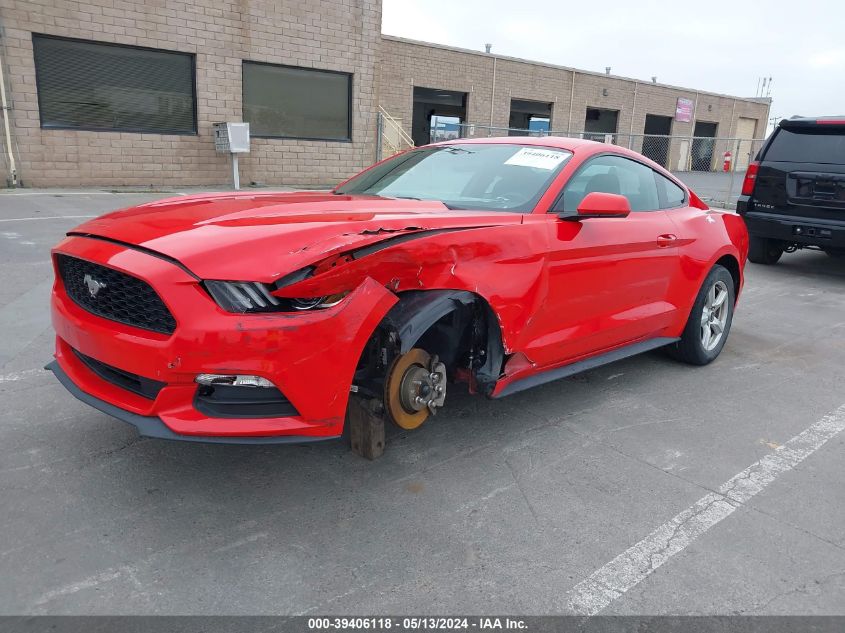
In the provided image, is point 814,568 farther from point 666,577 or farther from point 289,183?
point 289,183

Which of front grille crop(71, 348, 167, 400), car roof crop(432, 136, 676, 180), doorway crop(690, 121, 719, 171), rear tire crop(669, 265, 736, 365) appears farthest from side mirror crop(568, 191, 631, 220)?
doorway crop(690, 121, 719, 171)

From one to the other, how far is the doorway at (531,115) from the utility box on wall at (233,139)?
14.7 meters

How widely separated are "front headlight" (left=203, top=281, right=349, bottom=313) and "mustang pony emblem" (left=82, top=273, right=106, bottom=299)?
60cm

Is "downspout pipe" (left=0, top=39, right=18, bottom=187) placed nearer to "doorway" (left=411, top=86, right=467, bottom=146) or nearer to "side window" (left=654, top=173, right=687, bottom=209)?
"doorway" (left=411, top=86, right=467, bottom=146)

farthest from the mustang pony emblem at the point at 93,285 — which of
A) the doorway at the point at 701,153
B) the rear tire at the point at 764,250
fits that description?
the doorway at the point at 701,153

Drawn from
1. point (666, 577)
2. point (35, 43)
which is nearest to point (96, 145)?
A: point (35, 43)

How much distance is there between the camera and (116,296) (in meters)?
2.78

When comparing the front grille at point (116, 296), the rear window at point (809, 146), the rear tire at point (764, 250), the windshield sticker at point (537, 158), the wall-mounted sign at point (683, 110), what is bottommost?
the rear tire at point (764, 250)

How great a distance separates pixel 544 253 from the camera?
3.54m

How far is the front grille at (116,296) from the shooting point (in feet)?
8.58

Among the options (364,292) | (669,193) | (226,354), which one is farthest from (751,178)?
(226,354)

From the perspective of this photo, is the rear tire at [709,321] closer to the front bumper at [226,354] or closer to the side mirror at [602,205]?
the side mirror at [602,205]

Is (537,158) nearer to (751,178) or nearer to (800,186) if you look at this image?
(800,186)

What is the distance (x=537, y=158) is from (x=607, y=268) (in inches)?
30.9
